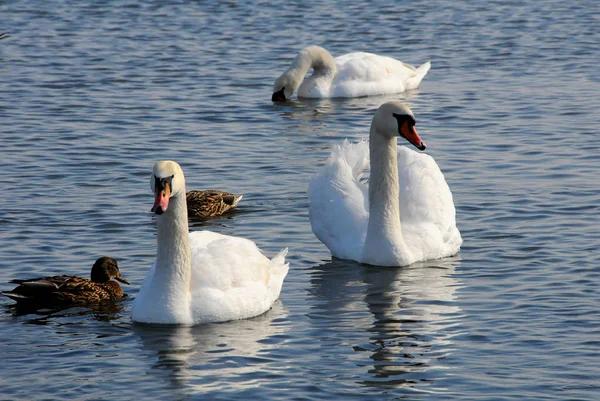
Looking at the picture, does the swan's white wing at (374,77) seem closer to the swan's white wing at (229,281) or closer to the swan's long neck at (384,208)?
the swan's long neck at (384,208)

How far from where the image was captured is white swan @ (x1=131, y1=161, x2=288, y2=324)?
32.6 feet

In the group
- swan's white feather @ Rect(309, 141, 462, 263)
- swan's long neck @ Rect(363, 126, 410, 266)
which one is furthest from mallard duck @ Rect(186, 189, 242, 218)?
swan's long neck @ Rect(363, 126, 410, 266)

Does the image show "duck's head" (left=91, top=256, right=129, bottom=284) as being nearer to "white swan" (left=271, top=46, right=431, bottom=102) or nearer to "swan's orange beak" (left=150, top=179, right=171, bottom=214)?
"swan's orange beak" (left=150, top=179, right=171, bottom=214)

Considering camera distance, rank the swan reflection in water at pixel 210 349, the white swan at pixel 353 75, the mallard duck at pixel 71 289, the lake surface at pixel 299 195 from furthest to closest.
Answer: the white swan at pixel 353 75 < the mallard duck at pixel 71 289 < the lake surface at pixel 299 195 < the swan reflection in water at pixel 210 349

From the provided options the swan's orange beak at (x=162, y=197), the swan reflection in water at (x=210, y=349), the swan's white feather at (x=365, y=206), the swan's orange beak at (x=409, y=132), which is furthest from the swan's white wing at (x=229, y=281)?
the swan's orange beak at (x=409, y=132)

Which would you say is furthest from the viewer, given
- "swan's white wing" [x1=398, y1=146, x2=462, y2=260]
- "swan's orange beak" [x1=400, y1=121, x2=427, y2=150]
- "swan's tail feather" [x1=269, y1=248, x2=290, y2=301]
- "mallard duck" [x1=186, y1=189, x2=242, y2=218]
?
"mallard duck" [x1=186, y1=189, x2=242, y2=218]

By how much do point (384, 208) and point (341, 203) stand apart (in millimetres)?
656

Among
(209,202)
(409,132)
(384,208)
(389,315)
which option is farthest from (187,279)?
(209,202)

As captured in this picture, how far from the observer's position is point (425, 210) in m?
12.3

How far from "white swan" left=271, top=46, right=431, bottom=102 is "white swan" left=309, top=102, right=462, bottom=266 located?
8282 millimetres

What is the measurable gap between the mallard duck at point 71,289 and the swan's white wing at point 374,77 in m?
10.8

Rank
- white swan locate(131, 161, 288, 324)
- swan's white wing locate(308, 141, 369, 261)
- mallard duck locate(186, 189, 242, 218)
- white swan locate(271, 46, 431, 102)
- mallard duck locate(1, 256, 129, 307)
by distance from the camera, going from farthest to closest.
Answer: white swan locate(271, 46, 431, 102) < mallard duck locate(186, 189, 242, 218) < swan's white wing locate(308, 141, 369, 261) < mallard duck locate(1, 256, 129, 307) < white swan locate(131, 161, 288, 324)

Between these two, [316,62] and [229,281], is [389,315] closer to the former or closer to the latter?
[229,281]

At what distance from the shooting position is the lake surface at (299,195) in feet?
29.5
